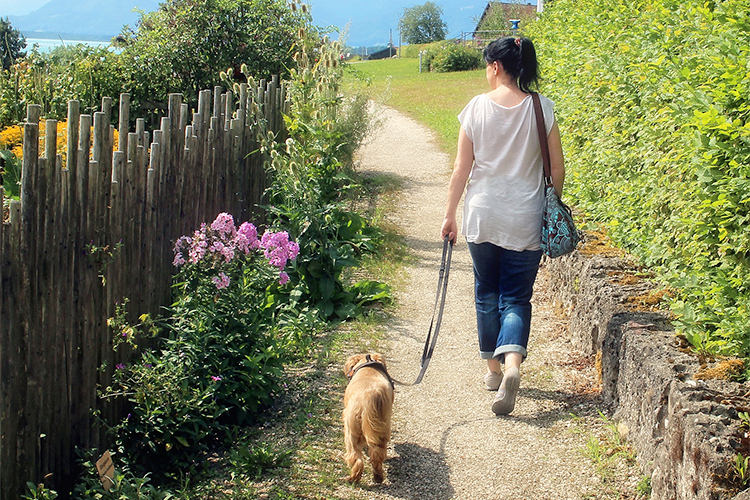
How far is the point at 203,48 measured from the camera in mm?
9500

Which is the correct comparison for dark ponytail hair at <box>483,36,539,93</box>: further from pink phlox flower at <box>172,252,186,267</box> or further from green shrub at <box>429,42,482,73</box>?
green shrub at <box>429,42,482,73</box>

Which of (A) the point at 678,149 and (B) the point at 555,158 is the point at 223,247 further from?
(A) the point at 678,149

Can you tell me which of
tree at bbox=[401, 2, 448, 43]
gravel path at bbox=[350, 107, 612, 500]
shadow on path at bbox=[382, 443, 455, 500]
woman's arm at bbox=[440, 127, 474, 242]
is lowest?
shadow on path at bbox=[382, 443, 455, 500]

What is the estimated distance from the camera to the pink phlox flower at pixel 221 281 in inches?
151

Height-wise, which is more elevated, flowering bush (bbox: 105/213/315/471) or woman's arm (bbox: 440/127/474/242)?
woman's arm (bbox: 440/127/474/242)

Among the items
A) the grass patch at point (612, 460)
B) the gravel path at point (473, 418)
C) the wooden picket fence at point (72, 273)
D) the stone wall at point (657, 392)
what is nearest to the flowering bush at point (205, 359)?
the wooden picket fence at point (72, 273)

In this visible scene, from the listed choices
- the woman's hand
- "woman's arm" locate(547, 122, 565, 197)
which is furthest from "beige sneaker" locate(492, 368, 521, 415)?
"woman's arm" locate(547, 122, 565, 197)

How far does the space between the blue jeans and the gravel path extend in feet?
1.32

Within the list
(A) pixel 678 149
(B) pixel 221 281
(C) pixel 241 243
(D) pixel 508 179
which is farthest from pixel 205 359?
(A) pixel 678 149

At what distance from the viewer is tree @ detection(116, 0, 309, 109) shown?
31.0 feet

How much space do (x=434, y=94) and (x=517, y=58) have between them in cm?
2497

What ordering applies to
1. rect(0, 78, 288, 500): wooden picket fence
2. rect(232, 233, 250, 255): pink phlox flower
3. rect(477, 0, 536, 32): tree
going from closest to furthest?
rect(0, 78, 288, 500): wooden picket fence < rect(232, 233, 250, 255): pink phlox flower < rect(477, 0, 536, 32): tree

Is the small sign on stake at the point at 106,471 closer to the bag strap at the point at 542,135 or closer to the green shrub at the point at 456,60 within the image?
the bag strap at the point at 542,135

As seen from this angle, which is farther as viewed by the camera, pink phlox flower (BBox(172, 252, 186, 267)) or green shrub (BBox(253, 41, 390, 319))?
green shrub (BBox(253, 41, 390, 319))
